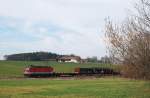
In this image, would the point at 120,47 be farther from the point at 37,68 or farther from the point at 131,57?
the point at 37,68

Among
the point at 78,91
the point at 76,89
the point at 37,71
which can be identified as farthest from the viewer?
the point at 37,71

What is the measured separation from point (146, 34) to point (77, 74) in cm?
5261

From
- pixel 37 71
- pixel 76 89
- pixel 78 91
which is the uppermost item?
pixel 37 71

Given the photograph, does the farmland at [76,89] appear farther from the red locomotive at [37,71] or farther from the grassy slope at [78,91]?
the red locomotive at [37,71]

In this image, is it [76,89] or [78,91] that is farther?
[76,89]

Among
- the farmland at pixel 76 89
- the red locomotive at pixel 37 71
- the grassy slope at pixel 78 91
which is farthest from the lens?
the red locomotive at pixel 37 71

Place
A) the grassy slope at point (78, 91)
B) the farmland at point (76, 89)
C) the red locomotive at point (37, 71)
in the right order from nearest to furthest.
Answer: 1. the grassy slope at point (78, 91)
2. the farmland at point (76, 89)
3. the red locomotive at point (37, 71)

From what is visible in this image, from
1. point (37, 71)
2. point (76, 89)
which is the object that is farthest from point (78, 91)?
point (37, 71)

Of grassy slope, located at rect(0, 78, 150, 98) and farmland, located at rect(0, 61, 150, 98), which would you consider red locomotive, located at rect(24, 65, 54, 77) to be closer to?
farmland, located at rect(0, 61, 150, 98)

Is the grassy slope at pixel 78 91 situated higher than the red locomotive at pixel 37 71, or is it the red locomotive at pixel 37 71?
the red locomotive at pixel 37 71

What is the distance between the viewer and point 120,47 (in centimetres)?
2538

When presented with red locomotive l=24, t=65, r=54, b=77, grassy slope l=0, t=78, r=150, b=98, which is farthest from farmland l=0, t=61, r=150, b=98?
red locomotive l=24, t=65, r=54, b=77

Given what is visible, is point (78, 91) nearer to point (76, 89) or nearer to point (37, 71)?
point (76, 89)

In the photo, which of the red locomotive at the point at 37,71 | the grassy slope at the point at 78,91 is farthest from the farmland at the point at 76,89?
the red locomotive at the point at 37,71
